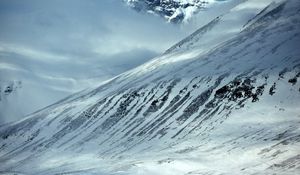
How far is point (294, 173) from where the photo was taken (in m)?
97.1

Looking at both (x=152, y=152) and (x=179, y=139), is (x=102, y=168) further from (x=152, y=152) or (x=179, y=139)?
(x=179, y=139)

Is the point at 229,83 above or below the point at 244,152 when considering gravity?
above

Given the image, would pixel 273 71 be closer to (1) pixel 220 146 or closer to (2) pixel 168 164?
(1) pixel 220 146

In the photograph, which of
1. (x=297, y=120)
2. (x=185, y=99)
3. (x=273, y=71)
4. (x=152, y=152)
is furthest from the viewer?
(x=185, y=99)

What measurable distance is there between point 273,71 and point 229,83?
16399 mm

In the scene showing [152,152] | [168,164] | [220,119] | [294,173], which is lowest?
[294,173]

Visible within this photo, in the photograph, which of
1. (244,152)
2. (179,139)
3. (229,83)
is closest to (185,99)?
(229,83)

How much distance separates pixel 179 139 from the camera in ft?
516

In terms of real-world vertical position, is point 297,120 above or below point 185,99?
below

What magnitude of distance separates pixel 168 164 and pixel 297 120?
3719cm

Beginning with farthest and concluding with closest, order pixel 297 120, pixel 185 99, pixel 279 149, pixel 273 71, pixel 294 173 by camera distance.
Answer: pixel 185 99 < pixel 273 71 < pixel 297 120 < pixel 279 149 < pixel 294 173

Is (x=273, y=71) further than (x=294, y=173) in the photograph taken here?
Yes

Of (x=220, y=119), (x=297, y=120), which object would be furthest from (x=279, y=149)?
(x=220, y=119)

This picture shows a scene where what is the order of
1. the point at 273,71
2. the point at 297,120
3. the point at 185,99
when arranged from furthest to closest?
the point at 185,99 < the point at 273,71 < the point at 297,120
